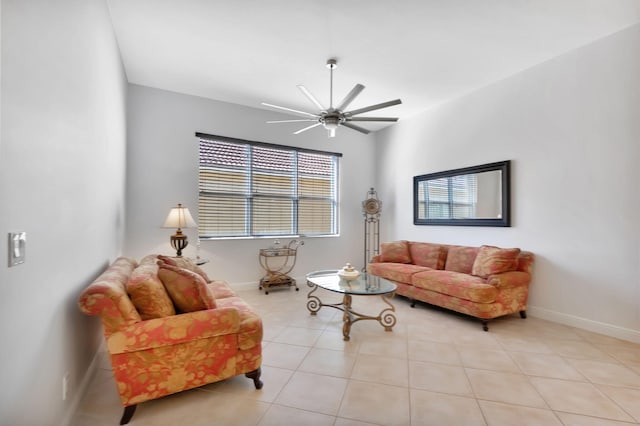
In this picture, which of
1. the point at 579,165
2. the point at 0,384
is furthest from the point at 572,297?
the point at 0,384

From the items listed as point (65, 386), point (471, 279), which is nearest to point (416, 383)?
point (471, 279)

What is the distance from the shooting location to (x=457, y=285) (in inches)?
136

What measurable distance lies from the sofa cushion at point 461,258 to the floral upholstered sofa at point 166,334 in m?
3.03

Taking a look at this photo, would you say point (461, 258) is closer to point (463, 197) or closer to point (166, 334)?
point (463, 197)

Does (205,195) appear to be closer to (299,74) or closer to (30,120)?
(299,74)

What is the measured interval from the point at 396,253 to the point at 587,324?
7.60ft

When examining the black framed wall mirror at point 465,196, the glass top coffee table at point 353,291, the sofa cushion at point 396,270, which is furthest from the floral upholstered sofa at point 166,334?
the black framed wall mirror at point 465,196

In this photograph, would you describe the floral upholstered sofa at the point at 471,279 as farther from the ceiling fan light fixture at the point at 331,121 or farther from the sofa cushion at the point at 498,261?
the ceiling fan light fixture at the point at 331,121

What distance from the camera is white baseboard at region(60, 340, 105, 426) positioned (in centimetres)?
169

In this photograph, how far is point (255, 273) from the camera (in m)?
4.92

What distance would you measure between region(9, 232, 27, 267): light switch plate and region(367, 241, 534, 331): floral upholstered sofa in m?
3.58

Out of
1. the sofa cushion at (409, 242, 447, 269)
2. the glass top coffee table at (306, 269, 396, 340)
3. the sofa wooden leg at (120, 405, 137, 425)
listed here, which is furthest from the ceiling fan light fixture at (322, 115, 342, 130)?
the sofa wooden leg at (120, 405, 137, 425)

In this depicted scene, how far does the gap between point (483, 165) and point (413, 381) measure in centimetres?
319

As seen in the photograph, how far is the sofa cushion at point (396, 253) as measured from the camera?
15.5 ft
